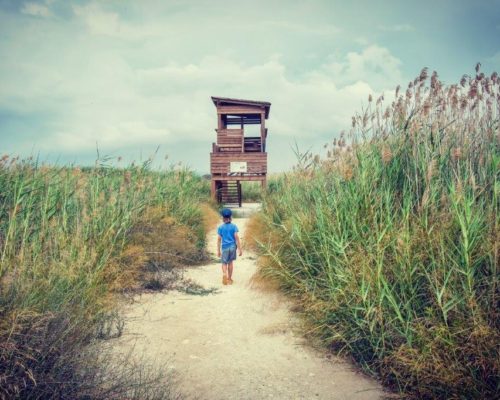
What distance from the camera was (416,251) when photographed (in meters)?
3.48

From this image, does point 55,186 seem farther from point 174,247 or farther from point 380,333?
point 380,333

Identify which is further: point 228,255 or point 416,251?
point 228,255

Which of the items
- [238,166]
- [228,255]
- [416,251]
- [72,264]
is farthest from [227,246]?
[238,166]

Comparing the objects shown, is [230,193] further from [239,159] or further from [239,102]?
[239,102]

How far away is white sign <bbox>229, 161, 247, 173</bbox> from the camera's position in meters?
19.0

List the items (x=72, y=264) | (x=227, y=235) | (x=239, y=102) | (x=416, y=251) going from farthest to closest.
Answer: (x=239, y=102) < (x=227, y=235) < (x=72, y=264) < (x=416, y=251)

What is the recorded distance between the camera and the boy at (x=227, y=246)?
6.84 m

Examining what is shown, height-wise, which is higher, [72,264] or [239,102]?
[239,102]

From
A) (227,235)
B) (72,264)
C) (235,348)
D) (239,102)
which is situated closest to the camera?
(235,348)

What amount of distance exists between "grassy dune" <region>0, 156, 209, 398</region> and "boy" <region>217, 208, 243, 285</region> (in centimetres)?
89

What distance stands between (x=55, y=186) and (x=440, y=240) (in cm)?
540

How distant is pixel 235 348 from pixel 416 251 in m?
2.18

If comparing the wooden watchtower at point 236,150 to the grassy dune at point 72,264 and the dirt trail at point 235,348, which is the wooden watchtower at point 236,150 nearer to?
the grassy dune at point 72,264

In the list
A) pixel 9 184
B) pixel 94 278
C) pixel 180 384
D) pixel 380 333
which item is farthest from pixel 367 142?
pixel 9 184
